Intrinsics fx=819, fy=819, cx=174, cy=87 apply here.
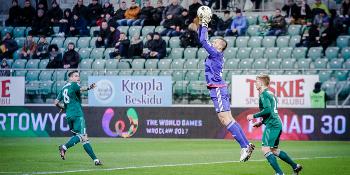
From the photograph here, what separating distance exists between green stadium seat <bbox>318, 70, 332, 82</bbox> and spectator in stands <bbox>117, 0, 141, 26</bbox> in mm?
9467

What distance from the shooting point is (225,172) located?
1631cm

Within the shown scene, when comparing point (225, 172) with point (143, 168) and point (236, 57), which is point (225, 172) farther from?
point (236, 57)

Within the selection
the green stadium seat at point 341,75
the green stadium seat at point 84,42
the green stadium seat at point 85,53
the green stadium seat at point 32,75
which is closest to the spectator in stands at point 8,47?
the green stadium seat at point 84,42

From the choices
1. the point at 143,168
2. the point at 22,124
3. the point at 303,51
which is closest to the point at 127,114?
the point at 22,124

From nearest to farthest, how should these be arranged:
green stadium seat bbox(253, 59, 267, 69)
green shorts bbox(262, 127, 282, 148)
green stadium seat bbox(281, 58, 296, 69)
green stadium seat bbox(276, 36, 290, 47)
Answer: green shorts bbox(262, 127, 282, 148)
green stadium seat bbox(281, 58, 296, 69)
green stadium seat bbox(253, 59, 267, 69)
green stadium seat bbox(276, 36, 290, 47)

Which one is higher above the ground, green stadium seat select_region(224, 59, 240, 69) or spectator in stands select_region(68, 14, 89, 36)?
spectator in stands select_region(68, 14, 89, 36)

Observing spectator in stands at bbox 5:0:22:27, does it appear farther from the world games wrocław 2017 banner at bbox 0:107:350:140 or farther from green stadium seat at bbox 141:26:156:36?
the world games wrocław 2017 banner at bbox 0:107:350:140

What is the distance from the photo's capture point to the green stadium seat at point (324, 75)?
2603 cm

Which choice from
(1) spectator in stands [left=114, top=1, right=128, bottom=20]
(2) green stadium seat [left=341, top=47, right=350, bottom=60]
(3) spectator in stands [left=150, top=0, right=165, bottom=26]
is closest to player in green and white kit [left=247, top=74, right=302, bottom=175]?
(2) green stadium seat [left=341, top=47, right=350, bottom=60]

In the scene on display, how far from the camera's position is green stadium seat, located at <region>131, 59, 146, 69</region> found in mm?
29609

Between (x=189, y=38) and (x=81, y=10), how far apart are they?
5.45 m

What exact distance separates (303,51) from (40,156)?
38.2 feet

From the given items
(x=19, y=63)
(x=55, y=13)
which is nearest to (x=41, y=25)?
(x=55, y=13)

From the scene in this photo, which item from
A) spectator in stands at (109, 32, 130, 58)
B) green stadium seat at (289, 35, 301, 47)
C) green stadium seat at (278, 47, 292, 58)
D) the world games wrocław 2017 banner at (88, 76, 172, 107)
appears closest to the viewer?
the world games wrocław 2017 banner at (88, 76, 172, 107)
